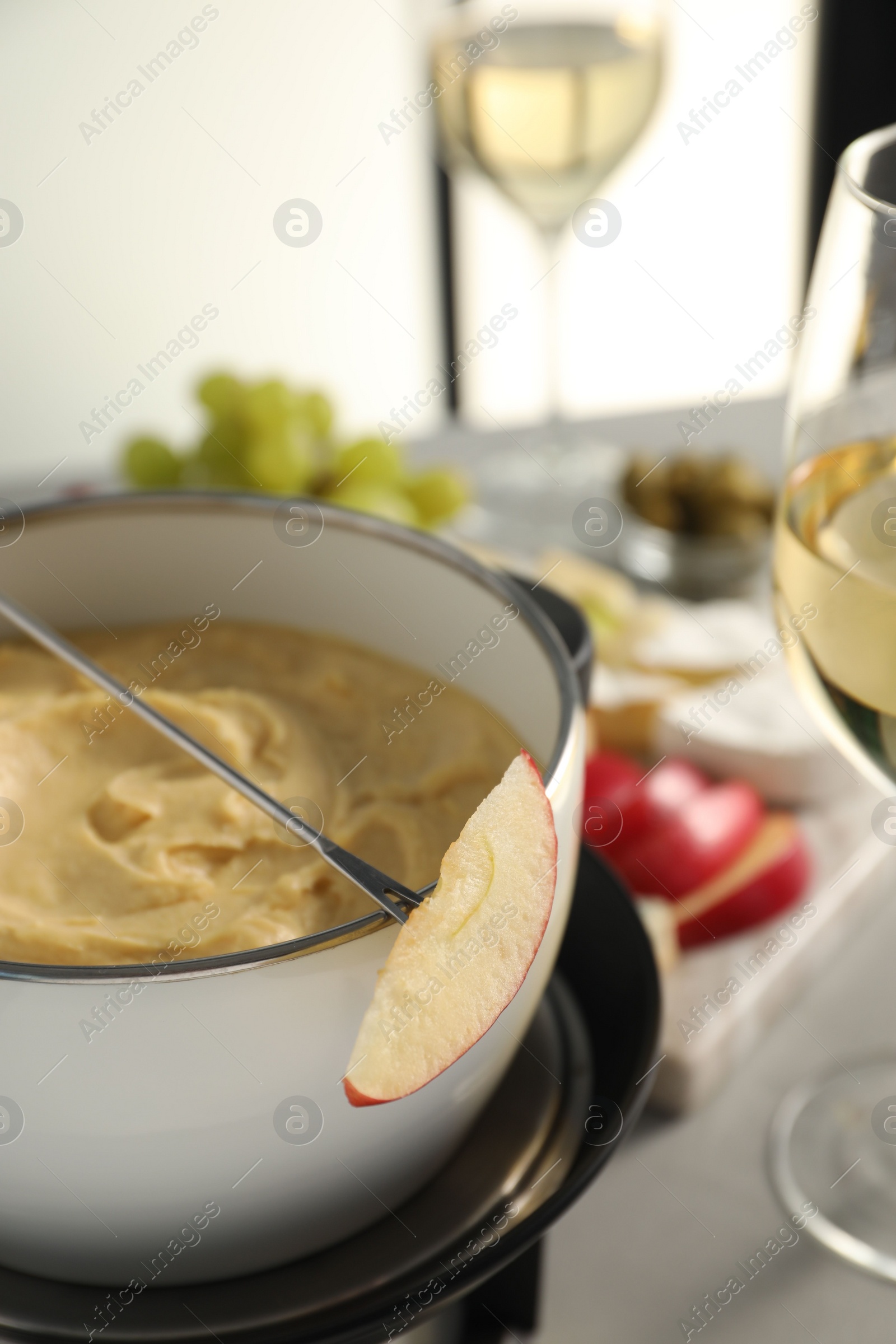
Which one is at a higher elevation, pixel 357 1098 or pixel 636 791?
pixel 357 1098

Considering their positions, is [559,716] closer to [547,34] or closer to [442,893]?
[442,893]

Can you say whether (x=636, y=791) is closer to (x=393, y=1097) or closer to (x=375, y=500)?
(x=375, y=500)

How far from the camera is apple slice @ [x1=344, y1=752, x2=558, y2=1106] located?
1.28ft

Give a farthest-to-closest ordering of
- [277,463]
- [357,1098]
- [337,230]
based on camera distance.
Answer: [337,230]
[277,463]
[357,1098]

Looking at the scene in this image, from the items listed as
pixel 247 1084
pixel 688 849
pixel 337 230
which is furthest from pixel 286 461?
pixel 337 230

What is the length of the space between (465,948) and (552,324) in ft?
3.36

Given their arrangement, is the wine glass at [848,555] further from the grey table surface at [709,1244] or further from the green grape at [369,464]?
the green grape at [369,464]

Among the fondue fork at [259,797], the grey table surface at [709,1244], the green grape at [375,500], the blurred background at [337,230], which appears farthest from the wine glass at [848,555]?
the blurred background at [337,230]

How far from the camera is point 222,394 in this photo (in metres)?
1.16

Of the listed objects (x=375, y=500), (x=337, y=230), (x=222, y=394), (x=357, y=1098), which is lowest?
(x=337, y=230)

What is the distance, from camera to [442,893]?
1.30ft

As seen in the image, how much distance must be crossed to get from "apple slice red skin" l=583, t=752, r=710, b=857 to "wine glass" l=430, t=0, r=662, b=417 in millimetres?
551

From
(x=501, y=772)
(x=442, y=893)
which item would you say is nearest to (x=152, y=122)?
(x=501, y=772)

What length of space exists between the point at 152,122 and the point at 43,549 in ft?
7.01
